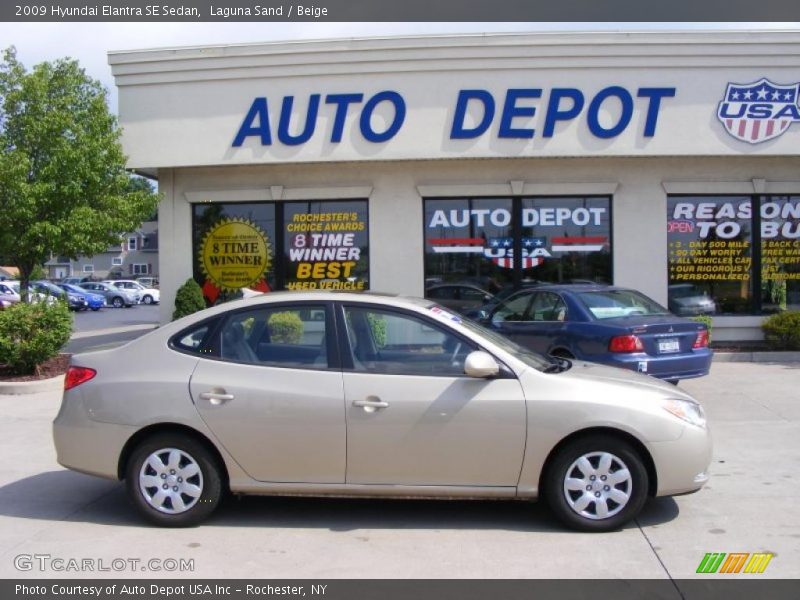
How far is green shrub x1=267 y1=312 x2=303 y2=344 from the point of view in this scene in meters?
5.38

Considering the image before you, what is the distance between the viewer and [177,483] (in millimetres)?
5176

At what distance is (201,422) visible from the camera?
512 cm

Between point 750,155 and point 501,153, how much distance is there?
4.45 metres

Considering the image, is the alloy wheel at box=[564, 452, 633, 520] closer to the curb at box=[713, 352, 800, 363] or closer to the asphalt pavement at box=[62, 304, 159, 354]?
the curb at box=[713, 352, 800, 363]

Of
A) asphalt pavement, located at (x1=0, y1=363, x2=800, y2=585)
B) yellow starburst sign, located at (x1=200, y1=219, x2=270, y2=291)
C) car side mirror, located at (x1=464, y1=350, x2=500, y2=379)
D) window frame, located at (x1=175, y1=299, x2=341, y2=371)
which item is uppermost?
yellow starburst sign, located at (x1=200, y1=219, x2=270, y2=291)

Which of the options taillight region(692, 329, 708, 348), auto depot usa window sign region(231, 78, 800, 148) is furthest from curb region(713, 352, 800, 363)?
taillight region(692, 329, 708, 348)

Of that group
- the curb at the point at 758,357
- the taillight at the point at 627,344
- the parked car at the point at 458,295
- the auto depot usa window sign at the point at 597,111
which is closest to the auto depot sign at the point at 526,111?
the auto depot usa window sign at the point at 597,111

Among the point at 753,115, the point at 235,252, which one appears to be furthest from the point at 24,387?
the point at 753,115

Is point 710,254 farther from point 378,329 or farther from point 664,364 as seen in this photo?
point 378,329

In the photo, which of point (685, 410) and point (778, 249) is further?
point (778, 249)

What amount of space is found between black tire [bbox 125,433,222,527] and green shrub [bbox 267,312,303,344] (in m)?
0.90

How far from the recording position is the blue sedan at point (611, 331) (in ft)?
27.5

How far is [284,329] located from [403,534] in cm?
163

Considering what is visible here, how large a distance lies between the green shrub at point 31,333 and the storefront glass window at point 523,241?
21.3 ft
